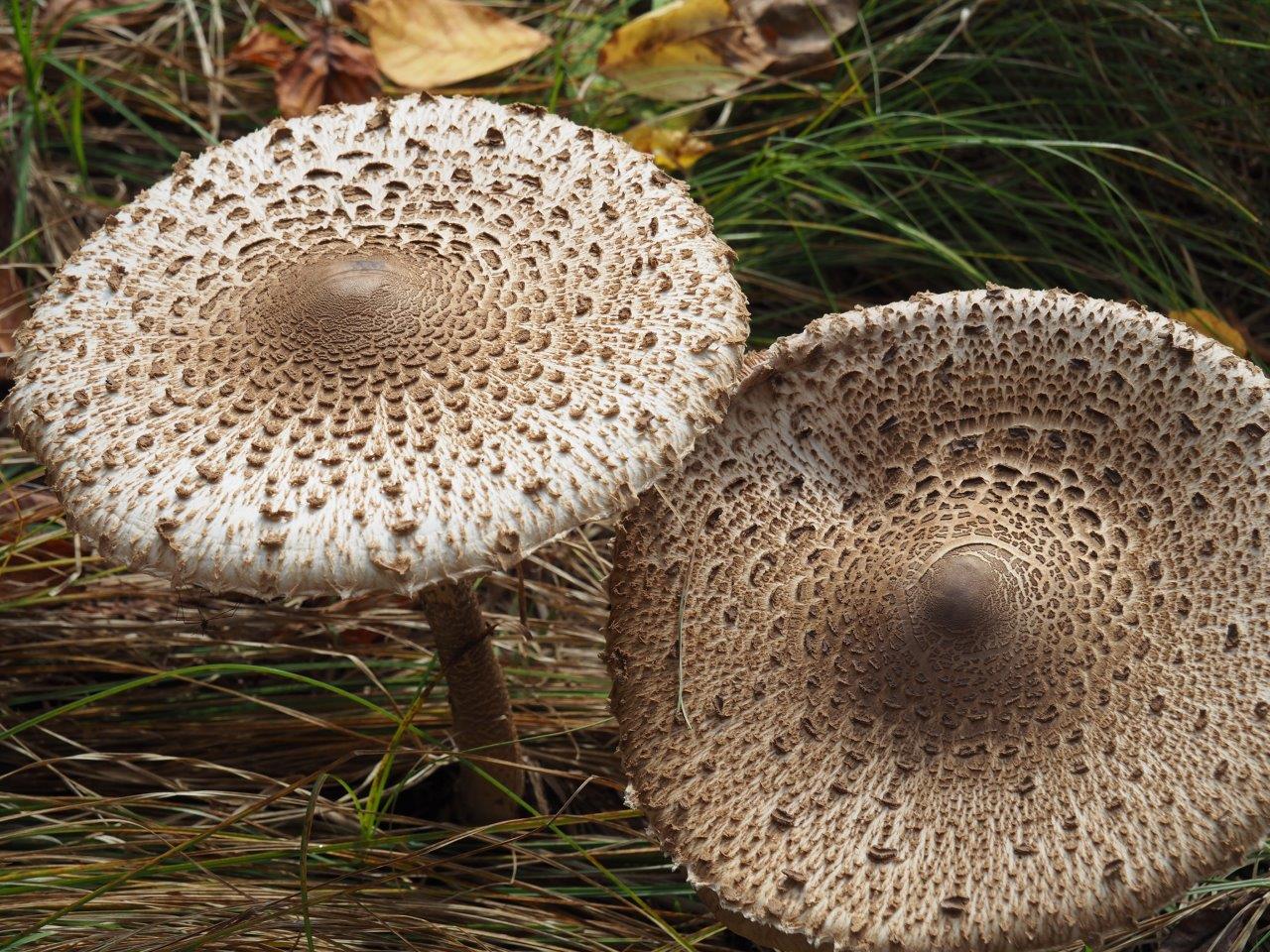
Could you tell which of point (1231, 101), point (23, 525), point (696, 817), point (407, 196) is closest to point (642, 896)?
point (696, 817)

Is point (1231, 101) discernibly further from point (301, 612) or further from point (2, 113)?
point (2, 113)

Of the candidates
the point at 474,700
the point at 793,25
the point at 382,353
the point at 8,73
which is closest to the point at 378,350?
the point at 382,353

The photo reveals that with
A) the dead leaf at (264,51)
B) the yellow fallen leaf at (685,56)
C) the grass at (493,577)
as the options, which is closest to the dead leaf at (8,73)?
the grass at (493,577)

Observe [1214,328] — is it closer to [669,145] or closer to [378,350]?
[669,145]

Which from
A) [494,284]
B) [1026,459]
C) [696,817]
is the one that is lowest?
[696,817]

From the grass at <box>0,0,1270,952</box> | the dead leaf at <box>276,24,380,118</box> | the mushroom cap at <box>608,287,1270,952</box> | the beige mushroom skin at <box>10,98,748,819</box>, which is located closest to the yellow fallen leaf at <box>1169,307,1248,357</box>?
the grass at <box>0,0,1270,952</box>
